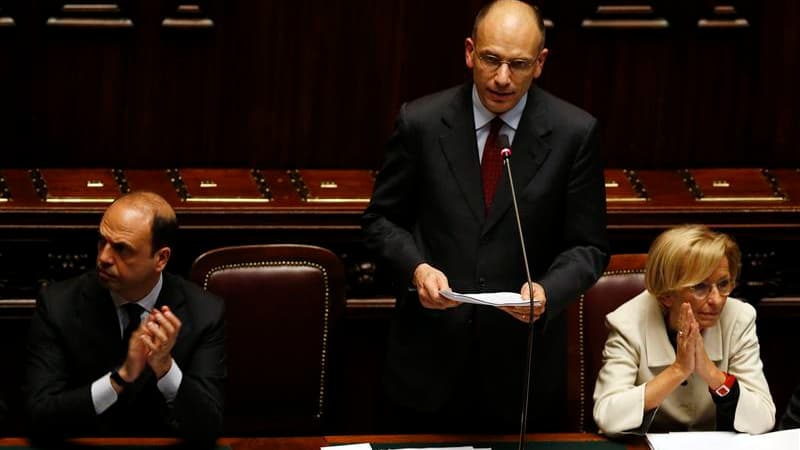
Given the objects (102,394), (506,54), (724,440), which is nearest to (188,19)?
(506,54)

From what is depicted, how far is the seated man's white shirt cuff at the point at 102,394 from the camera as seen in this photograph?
3.43 metres

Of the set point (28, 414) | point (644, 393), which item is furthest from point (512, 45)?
point (28, 414)

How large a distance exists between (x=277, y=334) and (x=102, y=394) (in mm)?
688

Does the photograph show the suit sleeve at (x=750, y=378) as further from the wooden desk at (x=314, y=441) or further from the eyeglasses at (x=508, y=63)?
the eyeglasses at (x=508, y=63)

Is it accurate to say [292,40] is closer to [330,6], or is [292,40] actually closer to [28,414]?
[330,6]

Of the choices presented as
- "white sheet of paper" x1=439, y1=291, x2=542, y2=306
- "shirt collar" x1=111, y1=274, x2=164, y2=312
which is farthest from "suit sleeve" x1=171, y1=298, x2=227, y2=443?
"white sheet of paper" x1=439, y1=291, x2=542, y2=306

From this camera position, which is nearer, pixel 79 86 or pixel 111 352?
pixel 111 352

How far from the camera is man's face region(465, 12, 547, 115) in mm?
3496

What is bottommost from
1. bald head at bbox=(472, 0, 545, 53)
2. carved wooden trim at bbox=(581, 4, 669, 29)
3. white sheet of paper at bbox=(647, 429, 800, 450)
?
white sheet of paper at bbox=(647, 429, 800, 450)

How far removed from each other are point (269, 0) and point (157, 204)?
1427mm

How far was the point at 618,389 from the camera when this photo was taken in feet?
11.9

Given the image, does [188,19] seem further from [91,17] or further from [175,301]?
[175,301]

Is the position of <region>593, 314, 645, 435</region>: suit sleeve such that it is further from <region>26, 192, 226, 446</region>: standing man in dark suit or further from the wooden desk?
<region>26, 192, 226, 446</region>: standing man in dark suit

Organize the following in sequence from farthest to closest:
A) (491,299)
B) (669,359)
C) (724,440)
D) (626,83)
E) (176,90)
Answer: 1. (626,83)
2. (176,90)
3. (669,359)
4. (724,440)
5. (491,299)
